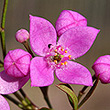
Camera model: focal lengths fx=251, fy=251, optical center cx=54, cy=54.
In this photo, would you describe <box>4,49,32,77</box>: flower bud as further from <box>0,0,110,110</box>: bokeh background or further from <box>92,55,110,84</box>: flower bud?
<box>0,0,110,110</box>: bokeh background

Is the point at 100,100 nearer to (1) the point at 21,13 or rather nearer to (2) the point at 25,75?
(1) the point at 21,13

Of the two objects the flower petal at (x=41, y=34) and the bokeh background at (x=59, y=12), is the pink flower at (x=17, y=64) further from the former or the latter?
the bokeh background at (x=59, y=12)

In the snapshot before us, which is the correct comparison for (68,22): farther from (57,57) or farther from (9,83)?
(9,83)

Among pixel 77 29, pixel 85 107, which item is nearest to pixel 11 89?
pixel 77 29

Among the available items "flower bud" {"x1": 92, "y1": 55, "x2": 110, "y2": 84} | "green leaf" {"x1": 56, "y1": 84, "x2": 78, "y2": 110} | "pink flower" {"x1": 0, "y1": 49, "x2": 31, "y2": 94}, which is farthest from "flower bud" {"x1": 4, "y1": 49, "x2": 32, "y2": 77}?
"flower bud" {"x1": 92, "y1": 55, "x2": 110, "y2": 84}

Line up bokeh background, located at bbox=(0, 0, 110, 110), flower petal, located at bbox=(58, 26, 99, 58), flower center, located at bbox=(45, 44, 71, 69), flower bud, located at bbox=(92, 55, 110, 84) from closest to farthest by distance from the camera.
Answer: flower bud, located at bbox=(92, 55, 110, 84) < flower petal, located at bbox=(58, 26, 99, 58) < flower center, located at bbox=(45, 44, 71, 69) < bokeh background, located at bbox=(0, 0, 110, 110)

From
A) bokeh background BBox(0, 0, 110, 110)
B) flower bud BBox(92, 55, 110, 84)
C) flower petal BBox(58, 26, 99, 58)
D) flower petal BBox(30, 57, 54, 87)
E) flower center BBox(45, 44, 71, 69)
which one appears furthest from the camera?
bokeh background BBox(0, 0, 110, 110)
